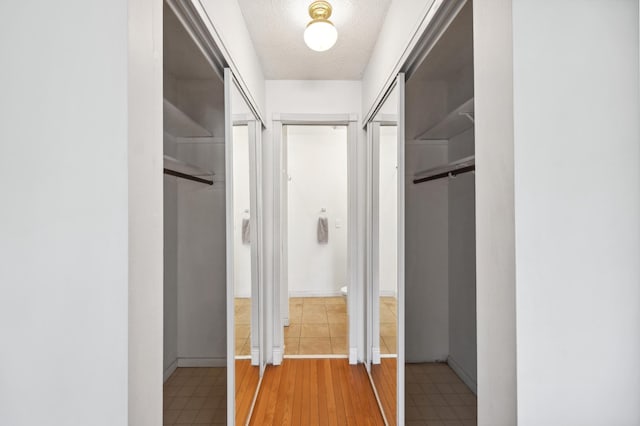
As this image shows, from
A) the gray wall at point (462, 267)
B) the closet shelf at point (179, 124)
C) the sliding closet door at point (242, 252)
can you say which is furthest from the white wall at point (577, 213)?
the sliding closet door at point (242, 252)

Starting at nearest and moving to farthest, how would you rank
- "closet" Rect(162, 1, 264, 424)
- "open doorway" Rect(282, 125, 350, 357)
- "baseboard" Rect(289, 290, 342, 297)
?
1. "closet" Rect(162, 1, 264, 424)
2. "open doorway" Rect(282, 125, 350, 357)
3. "baseboard" Rect(289, 290, 342, 297)

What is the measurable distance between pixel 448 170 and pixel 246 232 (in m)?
1.44

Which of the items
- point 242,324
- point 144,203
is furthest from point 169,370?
point 242,324

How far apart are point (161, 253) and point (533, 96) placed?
3.22ft

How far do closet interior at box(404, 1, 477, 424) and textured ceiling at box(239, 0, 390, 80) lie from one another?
67cm

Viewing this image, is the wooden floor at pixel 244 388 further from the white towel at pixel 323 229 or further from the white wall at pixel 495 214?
the white towel at pixel 323 229

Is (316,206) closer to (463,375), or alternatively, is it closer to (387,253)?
(387,253)

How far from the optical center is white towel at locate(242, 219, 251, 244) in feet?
7.48

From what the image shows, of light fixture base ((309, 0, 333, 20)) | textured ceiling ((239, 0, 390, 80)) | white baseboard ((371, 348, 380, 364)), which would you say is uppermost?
textured ceiling ((239, 0, 390, 80))

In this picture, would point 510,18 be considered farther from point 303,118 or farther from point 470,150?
point 303,118

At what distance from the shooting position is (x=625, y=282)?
2.57ft

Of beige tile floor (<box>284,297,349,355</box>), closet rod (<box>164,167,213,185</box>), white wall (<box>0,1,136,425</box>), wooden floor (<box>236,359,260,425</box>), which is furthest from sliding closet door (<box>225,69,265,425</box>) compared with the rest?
white wall (<box>0,1,136,425</box>)

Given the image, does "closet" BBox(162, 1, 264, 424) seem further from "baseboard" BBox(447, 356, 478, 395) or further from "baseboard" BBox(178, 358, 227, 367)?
"baseboard" BBox(447, 356, 478, 395)

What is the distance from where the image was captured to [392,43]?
78.7 inches
